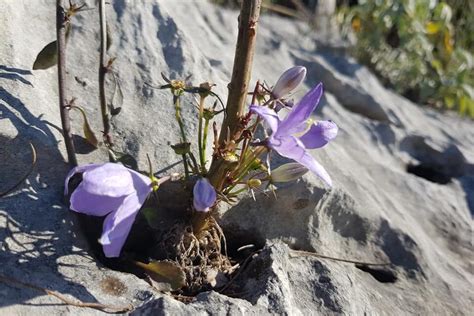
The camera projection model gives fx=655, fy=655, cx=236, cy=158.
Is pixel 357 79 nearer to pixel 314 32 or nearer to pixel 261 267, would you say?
pixel 314 32

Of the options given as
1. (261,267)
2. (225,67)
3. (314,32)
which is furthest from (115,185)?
(314,32)

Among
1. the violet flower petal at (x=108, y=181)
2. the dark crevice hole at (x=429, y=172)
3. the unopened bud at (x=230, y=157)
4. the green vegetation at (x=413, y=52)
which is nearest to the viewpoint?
the violet flower petal at (x=108, y=181)

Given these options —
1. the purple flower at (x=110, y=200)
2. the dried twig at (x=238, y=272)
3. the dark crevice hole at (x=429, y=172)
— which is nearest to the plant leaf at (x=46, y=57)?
the purple flower at (x=110, y=200)

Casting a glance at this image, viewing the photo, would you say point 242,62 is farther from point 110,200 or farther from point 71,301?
point 71,301

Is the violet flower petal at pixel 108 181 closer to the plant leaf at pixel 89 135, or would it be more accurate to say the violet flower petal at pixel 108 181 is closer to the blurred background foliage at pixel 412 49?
the plant leaf at pixel 89 135

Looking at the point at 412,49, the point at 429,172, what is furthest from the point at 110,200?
the point at 412,49

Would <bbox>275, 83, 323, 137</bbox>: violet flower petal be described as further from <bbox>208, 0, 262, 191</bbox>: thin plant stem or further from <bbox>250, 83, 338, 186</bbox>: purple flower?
<bbox>208, 0, 262, 191</bbox>: thin plant stem

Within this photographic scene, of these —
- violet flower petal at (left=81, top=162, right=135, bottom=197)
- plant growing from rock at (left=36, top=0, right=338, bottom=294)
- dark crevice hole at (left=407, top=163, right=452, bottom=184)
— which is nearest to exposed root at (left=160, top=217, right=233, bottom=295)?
plant growing from rock at (left=36, top=0, right=338, bottom=294)
